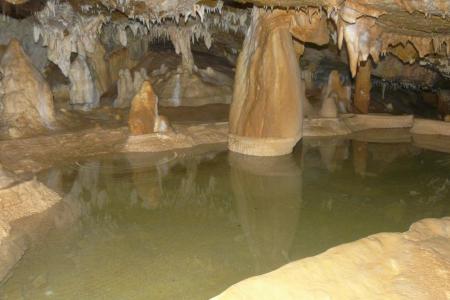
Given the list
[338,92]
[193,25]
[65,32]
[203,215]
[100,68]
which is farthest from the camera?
[100,68]

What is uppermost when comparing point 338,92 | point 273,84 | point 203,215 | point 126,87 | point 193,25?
point 193,25

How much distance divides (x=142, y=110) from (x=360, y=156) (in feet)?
20.3

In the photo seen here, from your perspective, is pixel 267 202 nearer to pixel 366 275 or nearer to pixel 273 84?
pixel 366 275

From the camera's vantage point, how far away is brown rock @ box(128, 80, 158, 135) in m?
11.0

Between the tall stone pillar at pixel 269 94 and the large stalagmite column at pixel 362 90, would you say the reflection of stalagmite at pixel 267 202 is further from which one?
the large stalagmite column at pixel 362 90

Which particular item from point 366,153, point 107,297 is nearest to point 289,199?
point 107,297

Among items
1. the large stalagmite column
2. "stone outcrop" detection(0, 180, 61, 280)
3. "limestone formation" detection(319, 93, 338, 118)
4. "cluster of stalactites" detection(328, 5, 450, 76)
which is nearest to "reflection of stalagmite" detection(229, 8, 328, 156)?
"cluster of stalactites" detection(328, 5, 450, 76)

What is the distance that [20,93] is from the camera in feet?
35.8

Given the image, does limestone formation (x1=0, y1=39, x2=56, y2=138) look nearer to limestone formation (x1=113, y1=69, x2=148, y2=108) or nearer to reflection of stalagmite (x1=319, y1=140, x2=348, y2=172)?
limestone formation (x1=113, y1=69, x2=148, y2=108)

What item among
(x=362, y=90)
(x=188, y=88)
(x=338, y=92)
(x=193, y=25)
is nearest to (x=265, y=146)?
(x=338, y=92)

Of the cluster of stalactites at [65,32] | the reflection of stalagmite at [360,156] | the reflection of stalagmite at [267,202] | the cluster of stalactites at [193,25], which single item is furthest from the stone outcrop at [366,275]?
the cluster of stalactites at [65,32]

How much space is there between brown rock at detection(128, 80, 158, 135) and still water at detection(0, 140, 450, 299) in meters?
1.01

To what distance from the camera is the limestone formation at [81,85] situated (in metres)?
15.3

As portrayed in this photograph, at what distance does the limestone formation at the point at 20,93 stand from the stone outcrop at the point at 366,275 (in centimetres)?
912
